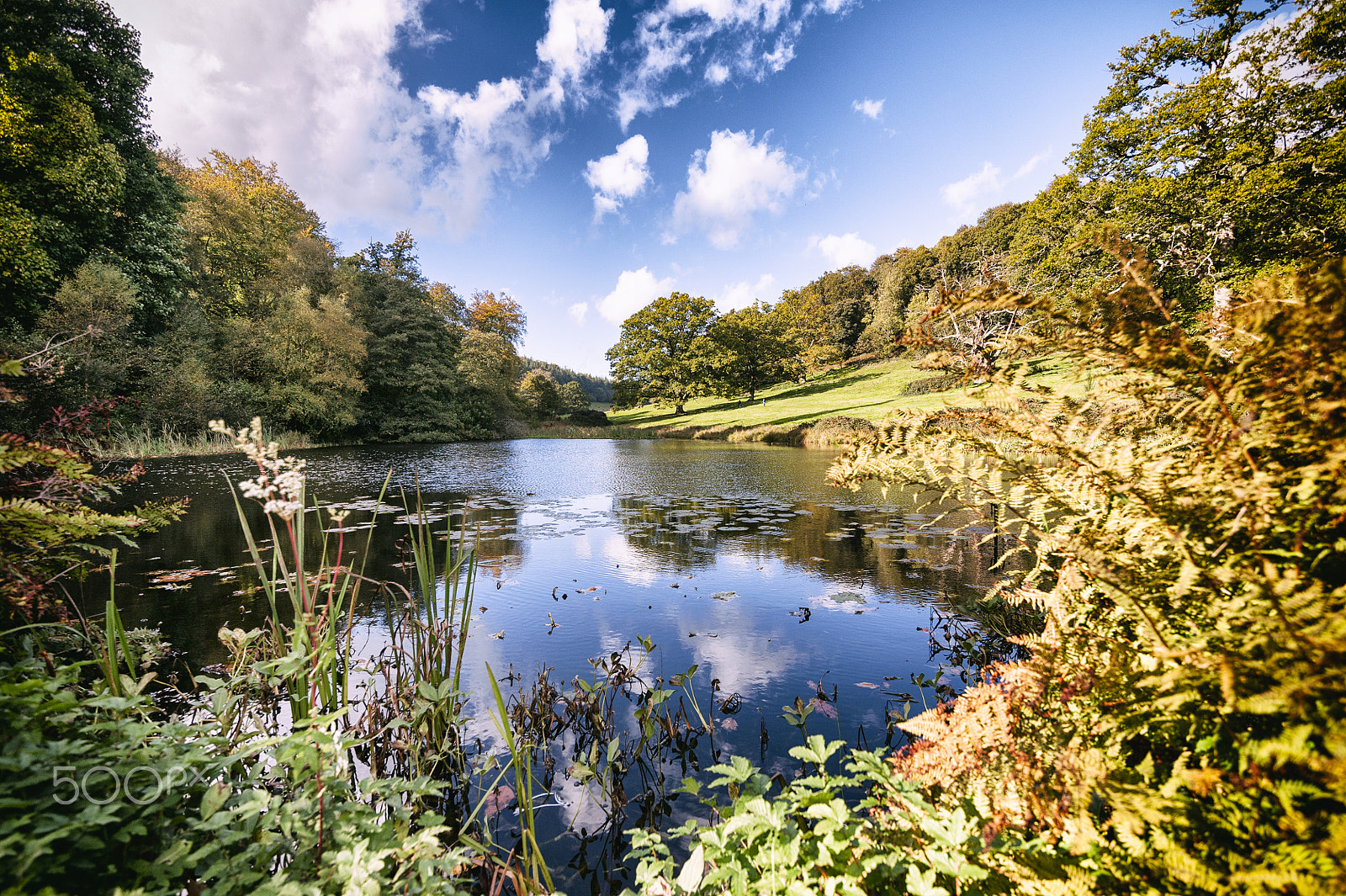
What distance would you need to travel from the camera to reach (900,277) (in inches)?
1890

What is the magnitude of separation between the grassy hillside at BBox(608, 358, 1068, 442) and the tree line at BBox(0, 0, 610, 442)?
16.0 meters

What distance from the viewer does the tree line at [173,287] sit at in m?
14.6

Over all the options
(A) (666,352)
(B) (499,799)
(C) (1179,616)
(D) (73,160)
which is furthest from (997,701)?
(A) (666,352)

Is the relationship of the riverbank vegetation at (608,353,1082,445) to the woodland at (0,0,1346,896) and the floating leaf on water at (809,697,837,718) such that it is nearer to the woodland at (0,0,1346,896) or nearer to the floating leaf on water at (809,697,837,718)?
the floating leaf on water at (809,697,837,718)

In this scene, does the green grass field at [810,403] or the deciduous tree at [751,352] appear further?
the deciduous tree at [751,352]

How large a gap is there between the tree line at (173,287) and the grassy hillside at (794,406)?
52.6 feet

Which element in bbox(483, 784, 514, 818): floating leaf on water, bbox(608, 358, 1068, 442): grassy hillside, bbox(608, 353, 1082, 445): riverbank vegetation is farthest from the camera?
bbox(608, 358, 1068, 442): grassy hillside

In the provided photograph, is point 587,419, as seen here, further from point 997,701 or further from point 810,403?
point 997,701

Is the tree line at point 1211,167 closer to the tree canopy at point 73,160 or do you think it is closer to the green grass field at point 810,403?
the green grass field at point 810,403

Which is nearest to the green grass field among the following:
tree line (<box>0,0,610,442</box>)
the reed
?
tree line (<box>0,0,610,442</box>)

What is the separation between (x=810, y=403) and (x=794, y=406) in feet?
4.55

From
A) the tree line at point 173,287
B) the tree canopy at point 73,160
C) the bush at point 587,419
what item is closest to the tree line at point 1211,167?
the tree line at point 173,287

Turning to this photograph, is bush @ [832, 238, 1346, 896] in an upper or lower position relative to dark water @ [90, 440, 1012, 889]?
upper

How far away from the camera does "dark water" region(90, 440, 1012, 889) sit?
3645 millimetres
